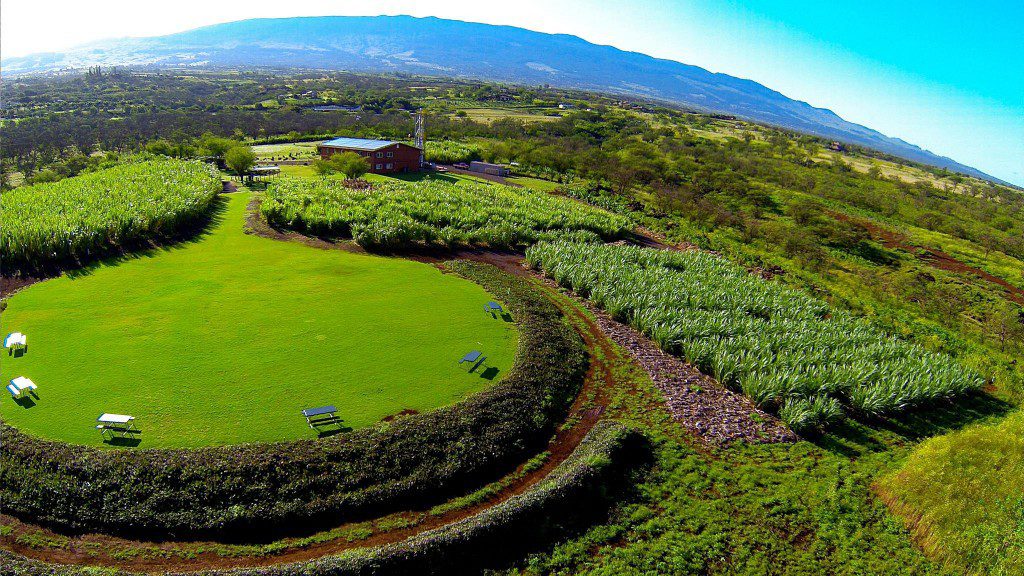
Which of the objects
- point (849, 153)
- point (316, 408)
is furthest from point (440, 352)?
point (849, 153)

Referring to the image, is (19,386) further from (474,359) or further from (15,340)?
(474,359)

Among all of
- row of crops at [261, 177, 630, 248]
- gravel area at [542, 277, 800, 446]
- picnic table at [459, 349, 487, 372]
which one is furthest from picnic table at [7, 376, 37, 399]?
gravel area at [542, 277, 800, 446]

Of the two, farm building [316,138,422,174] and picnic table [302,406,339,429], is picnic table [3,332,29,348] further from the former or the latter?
farm building [316,138,422,174]

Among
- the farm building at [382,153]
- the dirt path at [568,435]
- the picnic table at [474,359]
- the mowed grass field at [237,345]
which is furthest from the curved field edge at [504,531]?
the farm building at [382,153]

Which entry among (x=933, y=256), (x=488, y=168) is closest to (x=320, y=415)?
(x=488, y=168)

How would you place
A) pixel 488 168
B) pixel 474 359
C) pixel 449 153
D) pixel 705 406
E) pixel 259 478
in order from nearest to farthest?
1. pixel 259 478
2. pixel 705 406
3. pixel 474 359
4. pixel 488 168
5. pixel 449 153
